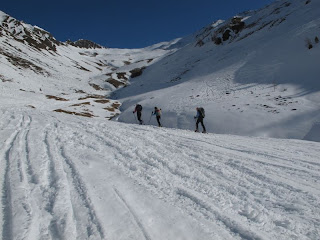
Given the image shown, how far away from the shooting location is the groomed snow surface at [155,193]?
3.32 metres

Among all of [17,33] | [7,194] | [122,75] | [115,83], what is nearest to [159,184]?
[7,194]

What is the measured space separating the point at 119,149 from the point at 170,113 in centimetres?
1283

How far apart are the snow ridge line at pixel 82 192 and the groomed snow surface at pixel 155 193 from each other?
0.02 m

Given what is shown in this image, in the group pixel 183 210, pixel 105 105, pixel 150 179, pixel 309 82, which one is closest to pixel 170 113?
pixel 309 82

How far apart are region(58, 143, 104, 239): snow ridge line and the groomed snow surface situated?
2 centimetres

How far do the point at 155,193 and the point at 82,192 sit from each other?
1.45m

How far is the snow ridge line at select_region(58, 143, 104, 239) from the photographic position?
10.9 feet

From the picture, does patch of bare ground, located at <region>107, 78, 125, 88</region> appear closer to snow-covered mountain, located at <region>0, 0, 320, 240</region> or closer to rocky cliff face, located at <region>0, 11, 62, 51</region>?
rocky cliff face, located at <region>0, 11, 62, 51</region>

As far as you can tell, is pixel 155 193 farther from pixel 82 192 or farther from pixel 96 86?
pixel 96 86

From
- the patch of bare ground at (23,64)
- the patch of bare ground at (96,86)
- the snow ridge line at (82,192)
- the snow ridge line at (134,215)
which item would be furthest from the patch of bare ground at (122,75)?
the snow ridge line at (134,215)

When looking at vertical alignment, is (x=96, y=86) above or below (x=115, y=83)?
below

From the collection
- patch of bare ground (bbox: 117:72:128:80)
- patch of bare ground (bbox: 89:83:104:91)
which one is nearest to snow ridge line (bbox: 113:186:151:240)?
patch of bare ground (bbox: 89:83:104:91)

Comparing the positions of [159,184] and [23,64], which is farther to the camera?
[23,64]

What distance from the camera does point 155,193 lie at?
4457 millimetres
